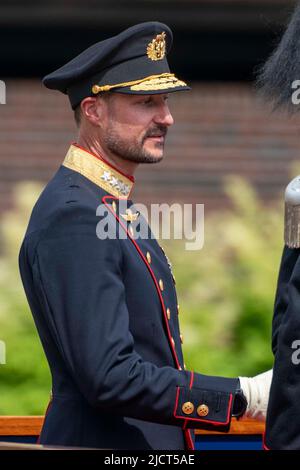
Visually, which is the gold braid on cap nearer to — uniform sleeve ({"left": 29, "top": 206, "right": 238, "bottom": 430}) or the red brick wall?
uniform sleeve ({"left": 29, "top": 206, "right": 238, "bottom": 430})

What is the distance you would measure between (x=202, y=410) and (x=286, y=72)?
35.8 inches

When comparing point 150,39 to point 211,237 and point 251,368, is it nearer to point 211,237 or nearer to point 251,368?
point 251,368

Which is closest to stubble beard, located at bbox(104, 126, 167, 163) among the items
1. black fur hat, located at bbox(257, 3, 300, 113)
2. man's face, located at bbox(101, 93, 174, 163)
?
man's face, located at bbox(101, 93, 174, 163)

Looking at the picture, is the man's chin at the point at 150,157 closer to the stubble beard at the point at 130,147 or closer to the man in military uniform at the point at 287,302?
the stubble beard at the point at 130,147

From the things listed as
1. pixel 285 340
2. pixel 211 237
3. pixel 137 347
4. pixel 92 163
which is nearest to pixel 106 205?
pixel 92 163

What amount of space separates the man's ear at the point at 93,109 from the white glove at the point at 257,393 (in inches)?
32.1

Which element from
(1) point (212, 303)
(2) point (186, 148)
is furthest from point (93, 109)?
(2) point (186, 148)

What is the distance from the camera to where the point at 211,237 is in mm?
6715

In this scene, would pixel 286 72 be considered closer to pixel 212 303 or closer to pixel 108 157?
pixel 108 157

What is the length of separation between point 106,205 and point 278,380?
706 mm

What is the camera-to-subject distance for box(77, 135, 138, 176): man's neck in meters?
3.61

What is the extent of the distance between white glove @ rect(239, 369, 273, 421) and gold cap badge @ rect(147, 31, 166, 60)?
3.05ft

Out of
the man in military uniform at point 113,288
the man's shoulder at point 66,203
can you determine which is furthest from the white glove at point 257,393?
the man's shoulder at point 66,203

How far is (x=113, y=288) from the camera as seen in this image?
11.0 ft
